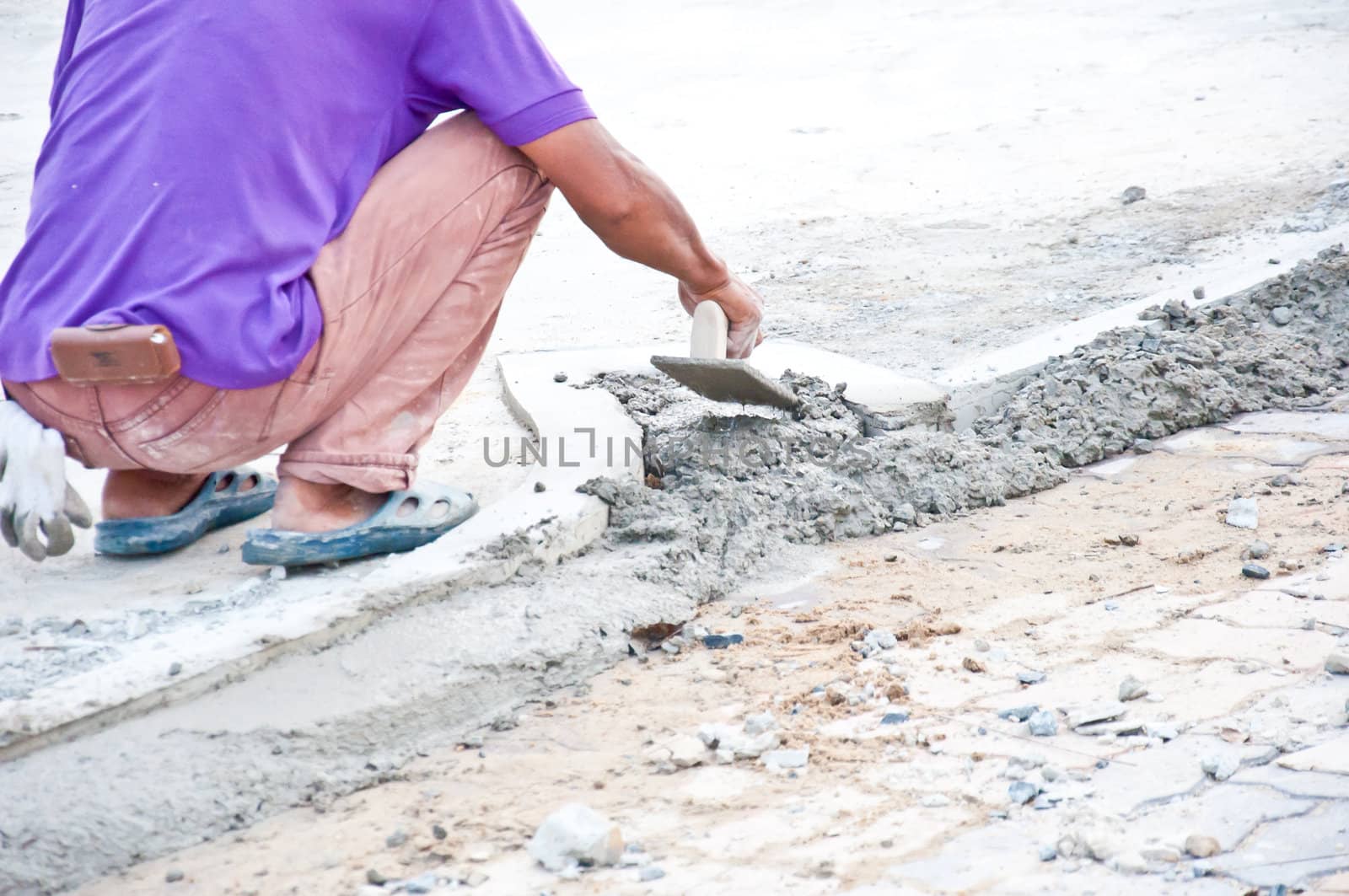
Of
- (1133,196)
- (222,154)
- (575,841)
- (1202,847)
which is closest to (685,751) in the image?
(575,841)

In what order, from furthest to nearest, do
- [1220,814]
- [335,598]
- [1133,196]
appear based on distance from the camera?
[1133,196] < [335,598] < [1220,814]

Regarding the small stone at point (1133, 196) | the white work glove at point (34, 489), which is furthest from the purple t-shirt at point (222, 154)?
the small stone at point (1133, 196)

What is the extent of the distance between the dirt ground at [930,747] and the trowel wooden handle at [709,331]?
0.51 m

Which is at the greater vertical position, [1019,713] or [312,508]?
[312,508]

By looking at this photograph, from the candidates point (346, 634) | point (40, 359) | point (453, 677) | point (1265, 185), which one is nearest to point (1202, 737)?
point (453, 677)

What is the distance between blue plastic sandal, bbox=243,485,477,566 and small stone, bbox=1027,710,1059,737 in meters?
1.17

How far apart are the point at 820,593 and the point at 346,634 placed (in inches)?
36.6

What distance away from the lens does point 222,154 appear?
2.16 meters

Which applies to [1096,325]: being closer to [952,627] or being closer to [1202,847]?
[952,627]

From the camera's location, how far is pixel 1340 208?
4500mm

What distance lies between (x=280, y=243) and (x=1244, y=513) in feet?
6.55

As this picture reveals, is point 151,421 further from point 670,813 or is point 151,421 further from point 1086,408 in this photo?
point 1086,408

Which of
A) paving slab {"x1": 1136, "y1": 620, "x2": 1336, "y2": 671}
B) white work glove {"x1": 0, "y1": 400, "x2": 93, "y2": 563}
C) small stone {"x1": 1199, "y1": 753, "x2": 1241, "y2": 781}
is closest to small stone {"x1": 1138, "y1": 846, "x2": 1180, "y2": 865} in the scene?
small stone {"x1": 1199, "y1": 753, "x2": 1241, "y2": 781}

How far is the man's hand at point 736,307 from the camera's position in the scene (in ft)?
9.36
